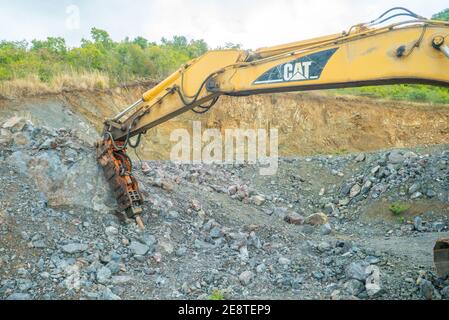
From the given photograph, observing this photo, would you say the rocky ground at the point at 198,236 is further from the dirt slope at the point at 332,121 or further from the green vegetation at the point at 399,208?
the dirt slope at the point at 332,121

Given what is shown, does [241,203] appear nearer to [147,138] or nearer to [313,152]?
[147,138]

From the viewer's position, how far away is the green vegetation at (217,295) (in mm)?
4771

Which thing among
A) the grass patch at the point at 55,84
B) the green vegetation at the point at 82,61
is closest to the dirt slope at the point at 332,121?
the green vegetation at the point at 82,61

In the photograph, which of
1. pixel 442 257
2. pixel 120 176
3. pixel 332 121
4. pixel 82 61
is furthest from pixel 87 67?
A: pixel 442 257

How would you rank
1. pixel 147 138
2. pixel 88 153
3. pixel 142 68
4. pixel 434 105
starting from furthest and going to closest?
1. pixel 434 105
2. pixel 142 68
3. pixel 147 138
4. pixel 88 153

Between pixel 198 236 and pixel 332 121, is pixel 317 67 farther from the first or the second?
pixel 332 121

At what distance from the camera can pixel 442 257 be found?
471cm

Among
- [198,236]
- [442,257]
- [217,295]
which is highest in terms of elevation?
[198,236]

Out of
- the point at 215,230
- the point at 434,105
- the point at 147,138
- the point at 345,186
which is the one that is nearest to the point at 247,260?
the point at 215,230

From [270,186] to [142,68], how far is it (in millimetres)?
7506

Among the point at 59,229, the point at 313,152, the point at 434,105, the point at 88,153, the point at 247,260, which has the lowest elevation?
the point at 247,260

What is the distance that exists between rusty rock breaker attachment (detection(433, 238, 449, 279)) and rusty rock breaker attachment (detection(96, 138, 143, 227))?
3674 millimetres

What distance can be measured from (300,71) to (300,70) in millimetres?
10

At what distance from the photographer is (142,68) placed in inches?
642
